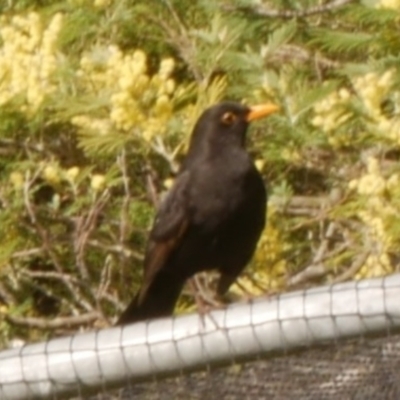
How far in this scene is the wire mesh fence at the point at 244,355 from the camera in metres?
2.68

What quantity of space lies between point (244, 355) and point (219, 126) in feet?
8.01

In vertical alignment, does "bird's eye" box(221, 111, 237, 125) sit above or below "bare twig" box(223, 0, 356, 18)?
below

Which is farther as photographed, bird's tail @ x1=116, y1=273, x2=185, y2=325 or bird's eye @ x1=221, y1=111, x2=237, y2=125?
A: bird's eye @ x1=221, y1=111, x2=237, y2=125

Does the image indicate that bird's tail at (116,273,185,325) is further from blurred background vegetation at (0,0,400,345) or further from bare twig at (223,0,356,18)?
bare twig at (223,0,356,18)

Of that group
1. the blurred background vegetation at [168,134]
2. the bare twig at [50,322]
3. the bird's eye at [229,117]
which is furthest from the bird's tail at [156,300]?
the bird's eye at [229,117]

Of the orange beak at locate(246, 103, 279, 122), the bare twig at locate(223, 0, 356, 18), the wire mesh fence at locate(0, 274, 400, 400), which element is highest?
the bare twig at locate(223, 0, 356, 18)

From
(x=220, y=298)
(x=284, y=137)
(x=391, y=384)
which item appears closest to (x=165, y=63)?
(x=284, y=137)

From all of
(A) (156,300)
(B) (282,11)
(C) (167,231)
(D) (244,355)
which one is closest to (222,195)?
(C) (167,231)

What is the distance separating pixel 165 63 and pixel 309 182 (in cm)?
89

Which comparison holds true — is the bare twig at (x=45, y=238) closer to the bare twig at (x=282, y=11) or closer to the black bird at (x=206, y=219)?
the black bird at (x=206, y=219)

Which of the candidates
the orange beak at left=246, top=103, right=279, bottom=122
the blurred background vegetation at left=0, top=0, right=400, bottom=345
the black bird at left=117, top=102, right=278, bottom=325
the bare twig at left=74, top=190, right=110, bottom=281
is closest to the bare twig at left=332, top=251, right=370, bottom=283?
the blurred background vegetation at left=0, top=0, right=400, bottom=345

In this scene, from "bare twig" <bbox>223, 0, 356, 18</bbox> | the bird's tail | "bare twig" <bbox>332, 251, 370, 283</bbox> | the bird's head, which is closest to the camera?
"bare twig" <bbox>332, 251, 370, 283</bbox>

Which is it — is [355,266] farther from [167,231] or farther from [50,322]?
[50,322]

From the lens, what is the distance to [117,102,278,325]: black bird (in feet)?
16.1
